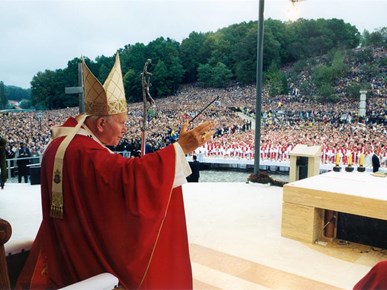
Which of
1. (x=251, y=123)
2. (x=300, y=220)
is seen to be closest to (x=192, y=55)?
(x=251, y=123)

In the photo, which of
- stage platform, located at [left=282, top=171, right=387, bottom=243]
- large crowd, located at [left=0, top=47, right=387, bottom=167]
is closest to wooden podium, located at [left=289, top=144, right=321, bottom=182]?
stage platform, located at [left=282, top=171, right=387, bottom=243]

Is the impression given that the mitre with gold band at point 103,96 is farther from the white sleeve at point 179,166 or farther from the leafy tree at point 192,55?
the leafy tree at point 192,55

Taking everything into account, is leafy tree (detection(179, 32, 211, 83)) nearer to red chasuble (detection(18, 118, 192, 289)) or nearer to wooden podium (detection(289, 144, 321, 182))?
wooden podium (detection(289, 144, 321, 182))

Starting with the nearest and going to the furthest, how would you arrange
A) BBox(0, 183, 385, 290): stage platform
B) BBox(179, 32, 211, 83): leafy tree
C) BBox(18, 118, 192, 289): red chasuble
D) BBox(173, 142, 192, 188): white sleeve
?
BBox(18, 118, 192, 289): red chasuble < BBox(173, 142, 192, 188): white sleeve < BBox(0, 183, 385, 290): stage platform < BBox(179, 32, 211, 83): leafy tree

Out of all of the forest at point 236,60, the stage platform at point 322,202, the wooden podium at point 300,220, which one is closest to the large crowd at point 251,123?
the forest at point 236,60

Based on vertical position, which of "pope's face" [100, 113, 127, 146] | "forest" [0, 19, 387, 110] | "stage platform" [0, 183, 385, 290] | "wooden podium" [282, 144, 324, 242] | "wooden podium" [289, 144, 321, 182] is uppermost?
"forest" [0, 19, 387, 110]

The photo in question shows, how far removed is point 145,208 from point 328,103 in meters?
36.0

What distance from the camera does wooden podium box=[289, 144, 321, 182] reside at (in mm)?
6227

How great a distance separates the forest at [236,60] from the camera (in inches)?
1496

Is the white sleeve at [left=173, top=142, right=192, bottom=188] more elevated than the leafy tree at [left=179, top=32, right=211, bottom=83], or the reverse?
the leafy tree at [left=179, top=32, right=211, bottom=83]

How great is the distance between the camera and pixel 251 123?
90.0 ft

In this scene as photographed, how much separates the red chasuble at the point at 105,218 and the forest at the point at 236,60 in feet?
115

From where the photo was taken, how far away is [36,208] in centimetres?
573

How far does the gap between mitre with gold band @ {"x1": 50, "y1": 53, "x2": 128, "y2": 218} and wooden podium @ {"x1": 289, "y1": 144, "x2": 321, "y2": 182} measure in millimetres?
4938
